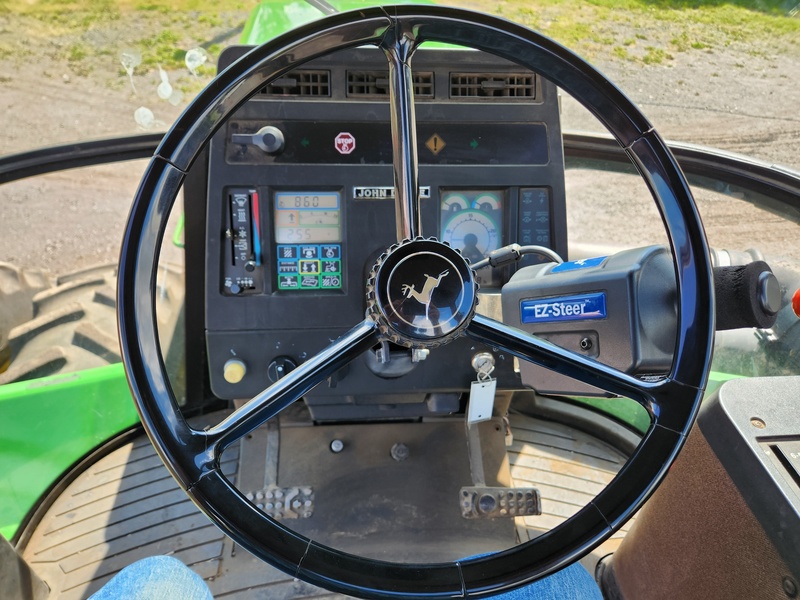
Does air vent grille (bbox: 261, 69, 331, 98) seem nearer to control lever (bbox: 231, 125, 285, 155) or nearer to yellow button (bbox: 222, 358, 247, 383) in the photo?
control lever (bbox: 231, 125, 285, 155)

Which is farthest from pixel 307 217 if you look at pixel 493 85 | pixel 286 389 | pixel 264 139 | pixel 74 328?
pixel 74 328

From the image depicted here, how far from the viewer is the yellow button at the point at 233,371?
1.30 metres

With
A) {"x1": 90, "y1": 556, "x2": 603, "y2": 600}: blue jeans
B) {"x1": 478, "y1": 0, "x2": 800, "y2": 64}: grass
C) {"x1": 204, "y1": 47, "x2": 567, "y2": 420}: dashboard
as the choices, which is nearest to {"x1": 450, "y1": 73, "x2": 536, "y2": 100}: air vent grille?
{"x1": 204, "y1": 47, "x2": 567, "y2": 420}: dashboard

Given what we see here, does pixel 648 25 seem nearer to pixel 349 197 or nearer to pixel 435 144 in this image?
pixel 435 144

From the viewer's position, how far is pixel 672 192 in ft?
2.77

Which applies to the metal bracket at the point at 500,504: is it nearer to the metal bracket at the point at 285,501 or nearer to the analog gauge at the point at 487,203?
the metal bracket at the point at 285,501

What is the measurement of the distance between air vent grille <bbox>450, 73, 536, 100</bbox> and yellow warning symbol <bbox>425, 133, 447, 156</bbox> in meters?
0.09

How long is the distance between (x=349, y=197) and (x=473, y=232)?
287 mm

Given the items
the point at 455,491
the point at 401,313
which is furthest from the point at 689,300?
the point at 455,491

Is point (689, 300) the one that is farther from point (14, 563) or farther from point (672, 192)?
point (14, 563)

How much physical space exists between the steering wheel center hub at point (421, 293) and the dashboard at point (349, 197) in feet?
1.74

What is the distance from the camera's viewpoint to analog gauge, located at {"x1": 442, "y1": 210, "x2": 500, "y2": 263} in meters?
1.36

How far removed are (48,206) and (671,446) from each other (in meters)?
3.90

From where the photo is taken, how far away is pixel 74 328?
5.54 feet
